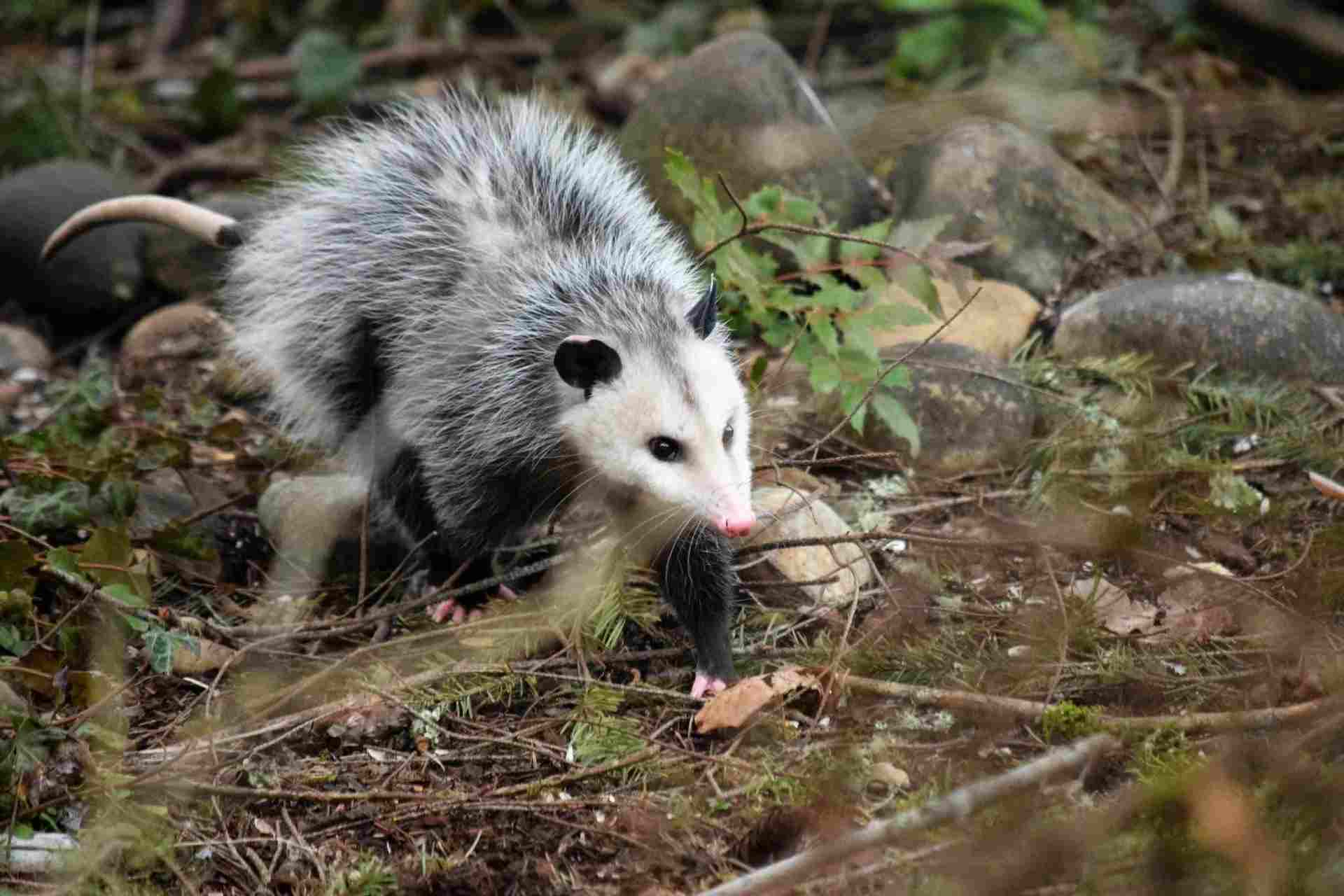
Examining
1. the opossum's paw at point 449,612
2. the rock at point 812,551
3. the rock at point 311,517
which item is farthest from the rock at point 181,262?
the rock at point 812,551

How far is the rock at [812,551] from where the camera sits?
2797mm

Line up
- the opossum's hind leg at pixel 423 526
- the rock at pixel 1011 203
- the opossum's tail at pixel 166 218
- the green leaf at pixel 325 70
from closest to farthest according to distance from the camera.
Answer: the opossum's hind leg at pixel 423 526, the opossum's tail at pixel 166 218, the rock at pixel 1011 203, the green leaf at pixel 325 70

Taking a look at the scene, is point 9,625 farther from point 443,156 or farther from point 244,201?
point 244,201

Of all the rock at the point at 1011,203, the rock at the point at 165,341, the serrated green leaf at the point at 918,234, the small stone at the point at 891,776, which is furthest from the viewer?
the rock at the point at 165,341

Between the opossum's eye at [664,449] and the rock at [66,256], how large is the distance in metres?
2.52

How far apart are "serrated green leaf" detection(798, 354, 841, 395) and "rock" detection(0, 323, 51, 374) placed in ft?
8.01

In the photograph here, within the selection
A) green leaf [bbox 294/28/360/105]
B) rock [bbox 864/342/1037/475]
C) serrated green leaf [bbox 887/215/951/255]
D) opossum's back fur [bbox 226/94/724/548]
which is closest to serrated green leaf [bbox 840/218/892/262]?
serrated green leaf [bbox 887/215/951/255]

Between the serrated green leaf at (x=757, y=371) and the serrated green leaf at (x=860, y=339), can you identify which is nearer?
the serrated green leaf at (x=860, y=339)

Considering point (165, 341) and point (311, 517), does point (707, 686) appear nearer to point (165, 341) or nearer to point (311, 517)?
point (311, 517)

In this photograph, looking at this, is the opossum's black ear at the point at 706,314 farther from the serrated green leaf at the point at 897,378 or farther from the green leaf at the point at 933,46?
the green leaf at the point at 933,46

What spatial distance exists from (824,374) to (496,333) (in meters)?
0.73

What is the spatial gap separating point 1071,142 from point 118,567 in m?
3.31

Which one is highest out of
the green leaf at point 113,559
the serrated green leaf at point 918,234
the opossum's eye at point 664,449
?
the opossum's eye at point 664,449

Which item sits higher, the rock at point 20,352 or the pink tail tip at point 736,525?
the pink tail tip at point 736,525
